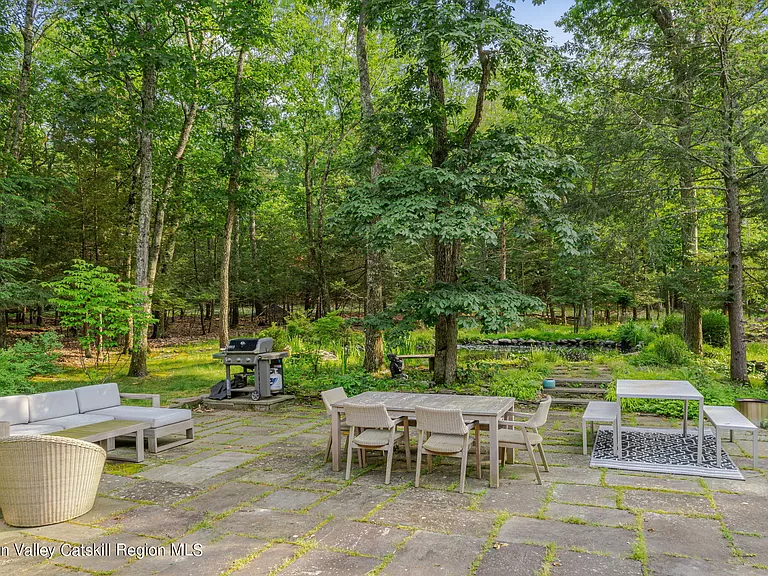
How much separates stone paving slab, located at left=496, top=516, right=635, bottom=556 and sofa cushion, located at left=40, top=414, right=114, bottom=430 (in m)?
4.23

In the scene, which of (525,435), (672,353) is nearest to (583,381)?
(672,353)

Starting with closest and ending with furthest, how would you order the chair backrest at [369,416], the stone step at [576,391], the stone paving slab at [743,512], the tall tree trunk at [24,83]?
1. the stone paving slab at [743,512]
2. the chair backrest at [369,416]
3. the stone step at [576,391]
4. the tall tree trunk at [24,83]

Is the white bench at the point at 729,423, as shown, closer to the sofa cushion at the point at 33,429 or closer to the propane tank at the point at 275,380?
the propane tank at the point at 275,380

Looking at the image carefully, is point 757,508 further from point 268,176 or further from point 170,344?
point 268,176

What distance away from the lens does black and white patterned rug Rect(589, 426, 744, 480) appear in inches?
177

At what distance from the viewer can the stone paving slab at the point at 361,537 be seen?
3.06 metres

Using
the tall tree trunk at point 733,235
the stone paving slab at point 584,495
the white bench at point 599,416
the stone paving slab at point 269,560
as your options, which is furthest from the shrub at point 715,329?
the stone paving slab at point 269,560

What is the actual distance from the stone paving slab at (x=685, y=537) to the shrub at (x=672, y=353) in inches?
291

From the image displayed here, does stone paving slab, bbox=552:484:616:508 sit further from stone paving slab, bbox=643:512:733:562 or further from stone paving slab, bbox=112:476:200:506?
A: stone paving slab, bbox=112:476:200:506

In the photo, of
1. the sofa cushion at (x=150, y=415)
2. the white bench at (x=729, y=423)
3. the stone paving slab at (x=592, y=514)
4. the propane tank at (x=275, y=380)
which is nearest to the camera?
the stone paving slab at (x=592, y=514)

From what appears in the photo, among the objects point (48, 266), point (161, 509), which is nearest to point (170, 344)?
point (48, 266)

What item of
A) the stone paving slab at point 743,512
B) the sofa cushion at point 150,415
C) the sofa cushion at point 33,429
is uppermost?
the sofa cushion at point 33,429

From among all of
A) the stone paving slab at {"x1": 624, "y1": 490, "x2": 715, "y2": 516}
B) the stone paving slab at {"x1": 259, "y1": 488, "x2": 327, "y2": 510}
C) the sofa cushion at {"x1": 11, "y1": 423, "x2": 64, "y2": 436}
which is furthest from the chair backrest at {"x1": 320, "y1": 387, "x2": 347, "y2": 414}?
the stone paving slab at {"x1": 624, "y1": 490, "x2": 715, "y2": 516}

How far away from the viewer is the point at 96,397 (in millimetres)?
5680
